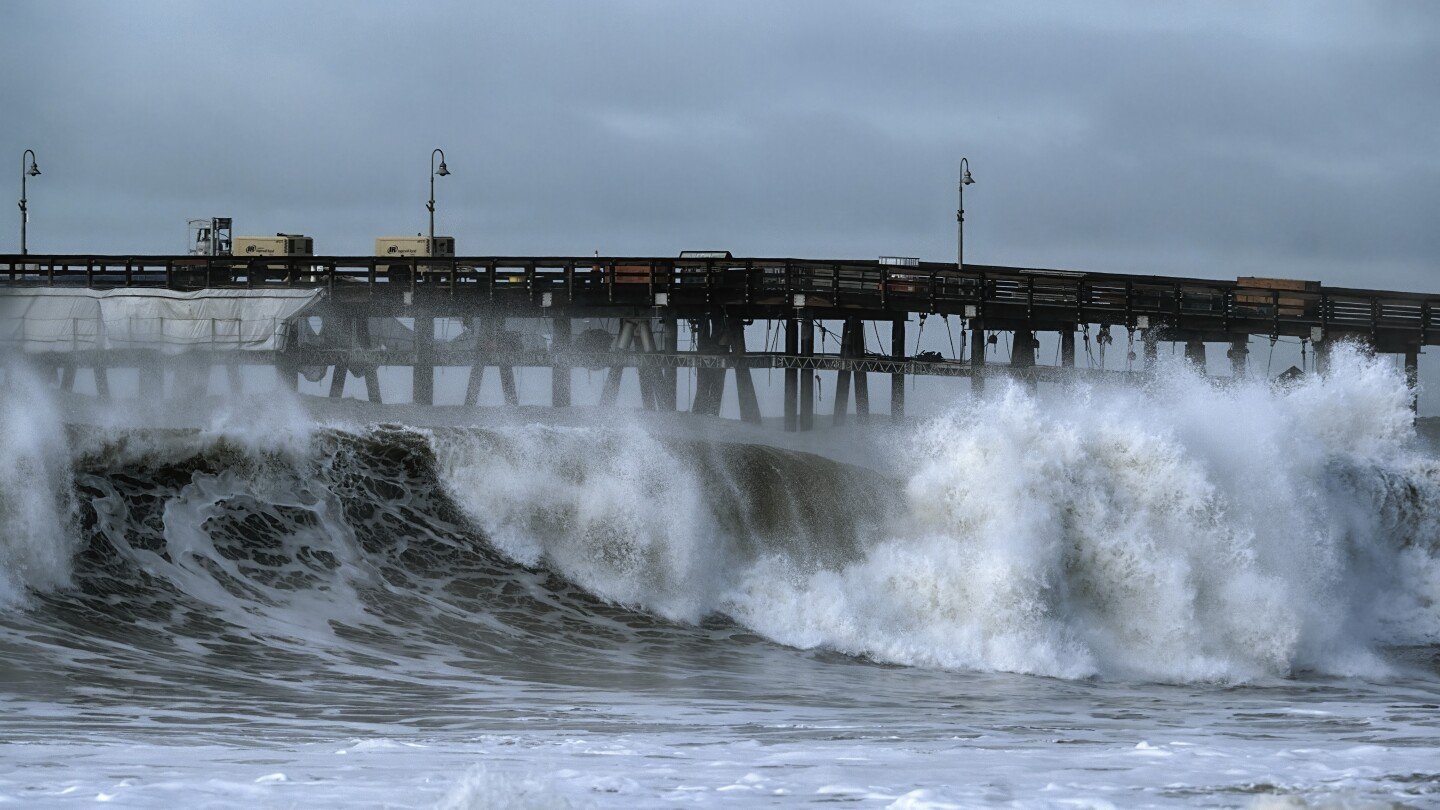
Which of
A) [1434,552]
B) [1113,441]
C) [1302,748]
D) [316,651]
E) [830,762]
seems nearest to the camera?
[830,762]

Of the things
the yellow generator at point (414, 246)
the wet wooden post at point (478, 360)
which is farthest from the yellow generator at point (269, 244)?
the wet wooden post at point (478, 360)

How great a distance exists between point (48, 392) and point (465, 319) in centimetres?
1371

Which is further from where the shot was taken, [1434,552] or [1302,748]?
[1434,552]

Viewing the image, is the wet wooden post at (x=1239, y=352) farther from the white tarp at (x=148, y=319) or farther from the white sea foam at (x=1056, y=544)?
the white tarp at (x=148, y=319)

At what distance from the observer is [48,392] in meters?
21.5

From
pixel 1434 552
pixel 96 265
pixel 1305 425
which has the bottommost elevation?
pixel 1434 552

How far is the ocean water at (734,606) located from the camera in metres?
10.7

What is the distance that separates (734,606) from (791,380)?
43.5 ft

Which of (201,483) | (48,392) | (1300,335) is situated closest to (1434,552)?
(1300,335)

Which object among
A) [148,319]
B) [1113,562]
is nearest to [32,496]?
[1113,562]

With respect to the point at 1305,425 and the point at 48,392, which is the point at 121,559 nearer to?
the point at 48,392

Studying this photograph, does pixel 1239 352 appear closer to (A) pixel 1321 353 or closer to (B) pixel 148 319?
(A) pixel 1321 353

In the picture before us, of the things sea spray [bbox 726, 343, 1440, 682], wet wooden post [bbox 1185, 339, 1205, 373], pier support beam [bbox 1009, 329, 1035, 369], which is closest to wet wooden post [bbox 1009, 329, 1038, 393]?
pier support beam [bbox 1009, 329, 1035, 369]

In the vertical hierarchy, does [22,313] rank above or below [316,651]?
above
